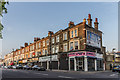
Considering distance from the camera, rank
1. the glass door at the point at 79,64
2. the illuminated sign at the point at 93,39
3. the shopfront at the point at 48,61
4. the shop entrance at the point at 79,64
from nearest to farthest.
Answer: the shop entrance at the point at 79,64, the glass door at the point at 79,64, the illuminated sign at the point at 93,39, the shopfront at the point at 48,61

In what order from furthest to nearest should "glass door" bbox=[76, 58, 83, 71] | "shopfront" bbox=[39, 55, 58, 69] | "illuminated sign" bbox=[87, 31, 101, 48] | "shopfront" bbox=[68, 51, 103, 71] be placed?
1. "shopfront" bbox=[39, 55, 58, 69]
2. "illuminated sign" bbox=[87, 31, 101, 48]
3. "glass door" bbox=[76, 58, 83, 71]
4. "shopfront" bbox=[68, 51, 103, 71]

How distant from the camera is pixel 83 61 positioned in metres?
31.6

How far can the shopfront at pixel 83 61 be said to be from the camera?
30.8 meters

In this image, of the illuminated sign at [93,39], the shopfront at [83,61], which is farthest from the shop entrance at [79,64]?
the illuminated sign at [93,39]

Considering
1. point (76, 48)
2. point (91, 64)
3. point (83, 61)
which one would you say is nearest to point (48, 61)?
point (76, 48)

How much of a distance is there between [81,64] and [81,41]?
17.0 feet

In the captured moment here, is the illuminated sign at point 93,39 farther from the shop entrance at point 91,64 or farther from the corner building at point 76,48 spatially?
the shop entrance at point 91,64

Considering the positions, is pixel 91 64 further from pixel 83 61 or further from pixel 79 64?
pixel 79 64

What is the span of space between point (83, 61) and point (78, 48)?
10.5 feet

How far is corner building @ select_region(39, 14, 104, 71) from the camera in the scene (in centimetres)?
3180

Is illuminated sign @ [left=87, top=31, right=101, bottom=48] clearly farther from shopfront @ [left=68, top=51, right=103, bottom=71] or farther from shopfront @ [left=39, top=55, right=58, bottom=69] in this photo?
shopfront @ [left=39, top=55, right=58, bottom=69]

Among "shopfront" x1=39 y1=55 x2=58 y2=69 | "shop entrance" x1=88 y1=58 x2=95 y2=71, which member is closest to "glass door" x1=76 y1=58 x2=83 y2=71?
"shop entrance" x1=88 y1=58 x2=95 y2=71

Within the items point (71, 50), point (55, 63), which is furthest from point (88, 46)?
point (55, 63)

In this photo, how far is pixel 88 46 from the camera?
3259cm
